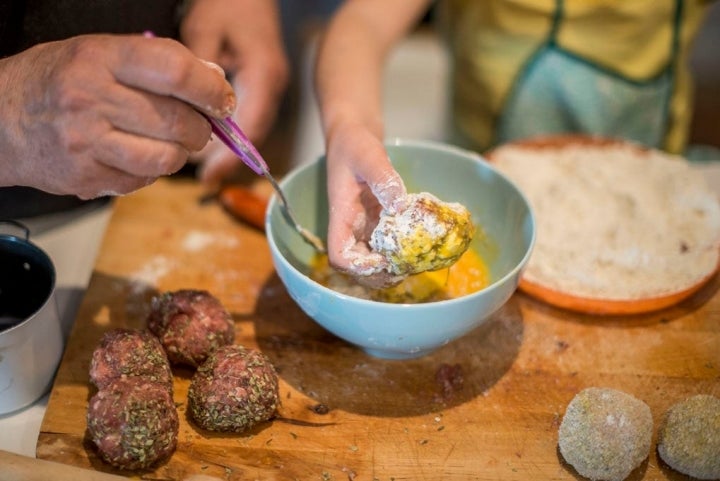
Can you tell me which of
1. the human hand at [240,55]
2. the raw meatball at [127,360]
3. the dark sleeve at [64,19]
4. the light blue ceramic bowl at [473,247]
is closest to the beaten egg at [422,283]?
the light blue ceramic bowl at [473,247]

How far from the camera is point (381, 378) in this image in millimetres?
1087

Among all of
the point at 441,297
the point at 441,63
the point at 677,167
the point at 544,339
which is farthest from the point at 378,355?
the point at 441,63

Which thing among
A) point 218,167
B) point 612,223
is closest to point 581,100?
point 612,223

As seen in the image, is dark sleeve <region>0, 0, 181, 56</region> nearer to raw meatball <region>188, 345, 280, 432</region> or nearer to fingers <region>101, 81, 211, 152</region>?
fingers <region>101, 81, 211, 152</region>

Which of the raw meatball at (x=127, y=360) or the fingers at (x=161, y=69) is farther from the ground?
the fingers at (x=161, y=69)

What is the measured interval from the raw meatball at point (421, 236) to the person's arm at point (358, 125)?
21 millimetres

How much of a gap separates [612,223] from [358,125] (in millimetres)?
513

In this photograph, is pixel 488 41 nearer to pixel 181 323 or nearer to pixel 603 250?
pixel 603 250

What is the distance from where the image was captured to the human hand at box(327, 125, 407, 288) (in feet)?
3.23

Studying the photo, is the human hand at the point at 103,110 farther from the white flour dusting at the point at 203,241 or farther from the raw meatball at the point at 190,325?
the white flour dusting at the point at 203,241

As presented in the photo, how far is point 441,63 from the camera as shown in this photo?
2768 mm

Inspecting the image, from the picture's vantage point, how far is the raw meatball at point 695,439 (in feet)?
3.01

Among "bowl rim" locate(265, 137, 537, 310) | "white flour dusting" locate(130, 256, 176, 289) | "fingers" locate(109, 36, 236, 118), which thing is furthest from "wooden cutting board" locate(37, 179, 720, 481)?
"fingers" locate(109, 36, 236, 118)

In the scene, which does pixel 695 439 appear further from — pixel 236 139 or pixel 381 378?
pixel 236 139
